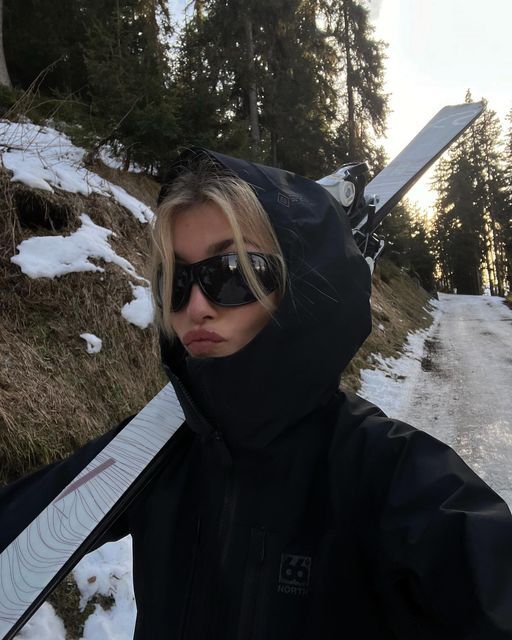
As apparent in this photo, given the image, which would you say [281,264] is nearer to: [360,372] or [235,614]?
[235,614]

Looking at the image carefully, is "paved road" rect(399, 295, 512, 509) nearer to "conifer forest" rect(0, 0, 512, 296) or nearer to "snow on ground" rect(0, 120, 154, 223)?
"snow on ground" rect(0, 120, 154, 223)

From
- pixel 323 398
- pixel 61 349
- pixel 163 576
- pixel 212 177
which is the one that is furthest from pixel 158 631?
pixel 61 349

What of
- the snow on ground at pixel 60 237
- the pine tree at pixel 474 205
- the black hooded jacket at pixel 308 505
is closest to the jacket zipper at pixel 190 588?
the black hooded jacket at pixel 308 505

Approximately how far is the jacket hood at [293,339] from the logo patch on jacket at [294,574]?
270 millimetres

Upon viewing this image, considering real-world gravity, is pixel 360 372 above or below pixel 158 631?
below

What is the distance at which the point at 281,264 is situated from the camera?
1.14 meters

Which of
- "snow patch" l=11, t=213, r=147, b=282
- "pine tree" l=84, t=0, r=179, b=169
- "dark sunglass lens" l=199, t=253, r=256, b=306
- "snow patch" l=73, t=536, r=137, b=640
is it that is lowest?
"snow patch" l=73, t=536, r=137, b=640

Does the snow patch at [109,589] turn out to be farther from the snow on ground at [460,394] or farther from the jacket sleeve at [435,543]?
the snow on ground at [460,394]

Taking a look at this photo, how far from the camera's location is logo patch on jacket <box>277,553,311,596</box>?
0.97m

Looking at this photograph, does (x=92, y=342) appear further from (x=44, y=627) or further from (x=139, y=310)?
(x=44, y=627)

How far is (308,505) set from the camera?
3.43 feet

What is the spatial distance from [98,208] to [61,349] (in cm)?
221

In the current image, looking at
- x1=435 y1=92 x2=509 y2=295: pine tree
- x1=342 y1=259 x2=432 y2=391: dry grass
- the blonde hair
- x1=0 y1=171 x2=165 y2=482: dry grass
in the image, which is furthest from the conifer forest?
x1=435 y1=92 x2=509 y2=295: pine tree

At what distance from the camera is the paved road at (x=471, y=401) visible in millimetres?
4516
